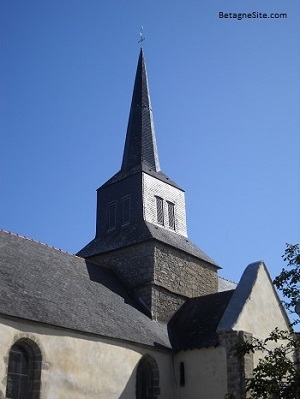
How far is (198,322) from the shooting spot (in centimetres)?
1817

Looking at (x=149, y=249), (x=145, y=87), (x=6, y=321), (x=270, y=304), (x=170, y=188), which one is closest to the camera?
(x=6, y=321)

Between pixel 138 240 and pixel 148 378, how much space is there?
539 cm

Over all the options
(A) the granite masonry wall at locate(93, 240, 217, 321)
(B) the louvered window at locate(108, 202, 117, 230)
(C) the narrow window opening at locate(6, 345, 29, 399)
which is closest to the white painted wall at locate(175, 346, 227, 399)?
(A) the granite masonry wall at locate(93, 240, 217, 321)

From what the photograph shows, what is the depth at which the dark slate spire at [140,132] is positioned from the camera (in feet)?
79.4

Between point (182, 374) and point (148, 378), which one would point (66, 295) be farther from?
point (182, 374)

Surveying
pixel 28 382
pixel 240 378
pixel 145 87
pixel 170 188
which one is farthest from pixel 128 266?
pixel 145 87

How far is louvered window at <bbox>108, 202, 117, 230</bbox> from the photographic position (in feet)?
74.1

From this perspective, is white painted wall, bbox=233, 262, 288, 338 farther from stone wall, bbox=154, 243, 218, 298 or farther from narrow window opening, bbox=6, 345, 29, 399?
narrow window opening, bbox=6, 345, 29, 399

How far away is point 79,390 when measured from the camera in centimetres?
1399

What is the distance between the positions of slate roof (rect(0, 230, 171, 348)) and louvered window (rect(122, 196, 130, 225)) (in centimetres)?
284

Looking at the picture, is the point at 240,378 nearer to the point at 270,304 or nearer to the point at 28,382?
the point at 270,304

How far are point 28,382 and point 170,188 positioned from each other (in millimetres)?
11750

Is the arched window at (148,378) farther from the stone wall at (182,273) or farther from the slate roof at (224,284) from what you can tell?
the slate roof at (224,284)

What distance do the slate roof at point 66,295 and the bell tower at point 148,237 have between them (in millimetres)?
980
